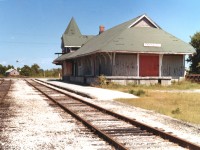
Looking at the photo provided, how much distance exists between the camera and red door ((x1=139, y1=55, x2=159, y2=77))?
29641 millimetres

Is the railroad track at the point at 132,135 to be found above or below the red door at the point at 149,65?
below

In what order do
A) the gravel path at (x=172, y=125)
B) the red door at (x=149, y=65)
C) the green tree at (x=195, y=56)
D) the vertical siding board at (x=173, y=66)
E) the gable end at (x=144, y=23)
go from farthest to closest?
1. the green tree at (x=195, y=56)
2. the gable end at (x=144, y=23)
3. the vertical siding board at (x=173, y=66)
4. the red door at (x=149, y=65)
5. the gravel path at (x=172, y=125)

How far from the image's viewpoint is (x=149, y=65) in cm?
2972

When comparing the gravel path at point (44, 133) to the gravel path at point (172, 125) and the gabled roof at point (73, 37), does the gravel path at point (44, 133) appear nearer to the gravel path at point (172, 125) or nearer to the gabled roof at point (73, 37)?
the gravel path at point (172, 125)

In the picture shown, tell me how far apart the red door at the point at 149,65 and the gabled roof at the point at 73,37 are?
22.7 m

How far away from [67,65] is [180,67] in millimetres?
23495

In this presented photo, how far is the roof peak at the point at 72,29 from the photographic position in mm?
59594

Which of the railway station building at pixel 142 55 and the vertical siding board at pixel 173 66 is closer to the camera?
the railway station building at pixel 142 55

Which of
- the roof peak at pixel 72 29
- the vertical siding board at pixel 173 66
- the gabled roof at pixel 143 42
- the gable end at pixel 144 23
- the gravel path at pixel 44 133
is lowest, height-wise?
the gravel path at pixel 44 133

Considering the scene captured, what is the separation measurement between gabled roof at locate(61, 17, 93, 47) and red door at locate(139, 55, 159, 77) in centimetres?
2270

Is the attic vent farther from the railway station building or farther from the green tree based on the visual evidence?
the green tree

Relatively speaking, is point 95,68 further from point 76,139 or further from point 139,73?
point 76,139

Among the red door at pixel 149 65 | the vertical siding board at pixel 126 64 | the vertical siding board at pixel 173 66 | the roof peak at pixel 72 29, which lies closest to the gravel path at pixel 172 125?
the vertical siding board at pixel 126 64

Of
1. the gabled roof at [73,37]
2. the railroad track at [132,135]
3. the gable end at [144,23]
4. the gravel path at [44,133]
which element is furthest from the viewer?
the gabled roof at [73,37]
